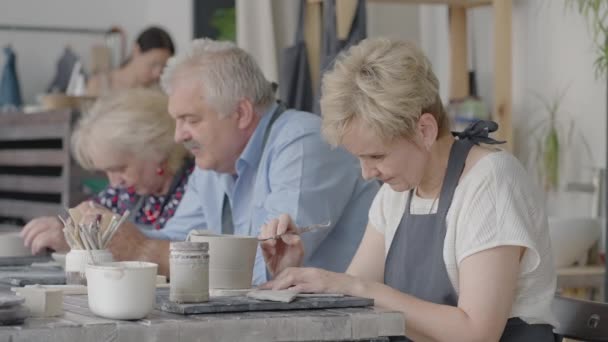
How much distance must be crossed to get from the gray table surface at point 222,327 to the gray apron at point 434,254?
38cm

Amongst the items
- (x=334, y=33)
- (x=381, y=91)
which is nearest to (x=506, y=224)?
(x=381, y=91)

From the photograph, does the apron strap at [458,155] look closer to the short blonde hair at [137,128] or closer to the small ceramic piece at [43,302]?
the small ceramic piece at [43,302]

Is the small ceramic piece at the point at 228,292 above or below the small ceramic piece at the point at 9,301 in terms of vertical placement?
below

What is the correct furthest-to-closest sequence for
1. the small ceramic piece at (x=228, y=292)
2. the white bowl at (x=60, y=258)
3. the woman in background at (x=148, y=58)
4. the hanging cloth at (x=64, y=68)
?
the hanging cloth at (x=64, y=68)
the woman in background at (x=148, y=58)
the white bowl at (x=60, y=258)
the small ceramic piece at (x=228, y=292)

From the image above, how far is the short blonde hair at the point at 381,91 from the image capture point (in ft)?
7.25

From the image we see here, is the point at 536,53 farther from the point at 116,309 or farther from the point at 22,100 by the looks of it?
the point at 22,100

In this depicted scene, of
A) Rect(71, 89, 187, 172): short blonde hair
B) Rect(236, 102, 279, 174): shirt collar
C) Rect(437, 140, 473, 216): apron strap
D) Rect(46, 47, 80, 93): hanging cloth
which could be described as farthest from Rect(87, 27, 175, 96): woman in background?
Rect(437, 140, 473, 216): apron strap

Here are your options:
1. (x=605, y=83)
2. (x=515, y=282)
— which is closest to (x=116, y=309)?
(x=515, y=282)

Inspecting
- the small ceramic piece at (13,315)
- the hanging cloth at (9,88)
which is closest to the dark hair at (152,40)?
the hanging cloth at (9,88)

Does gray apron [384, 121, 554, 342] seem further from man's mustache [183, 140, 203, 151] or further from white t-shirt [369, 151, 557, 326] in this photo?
man's mustache [183, 140, 203, 151]

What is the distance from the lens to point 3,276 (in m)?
2.46

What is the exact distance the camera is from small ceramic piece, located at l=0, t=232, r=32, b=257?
9.92 ft

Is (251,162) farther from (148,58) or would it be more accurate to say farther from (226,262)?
(148,58)

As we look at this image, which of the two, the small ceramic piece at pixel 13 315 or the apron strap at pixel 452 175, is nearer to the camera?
the small ceramic piece at pixel 13 315
